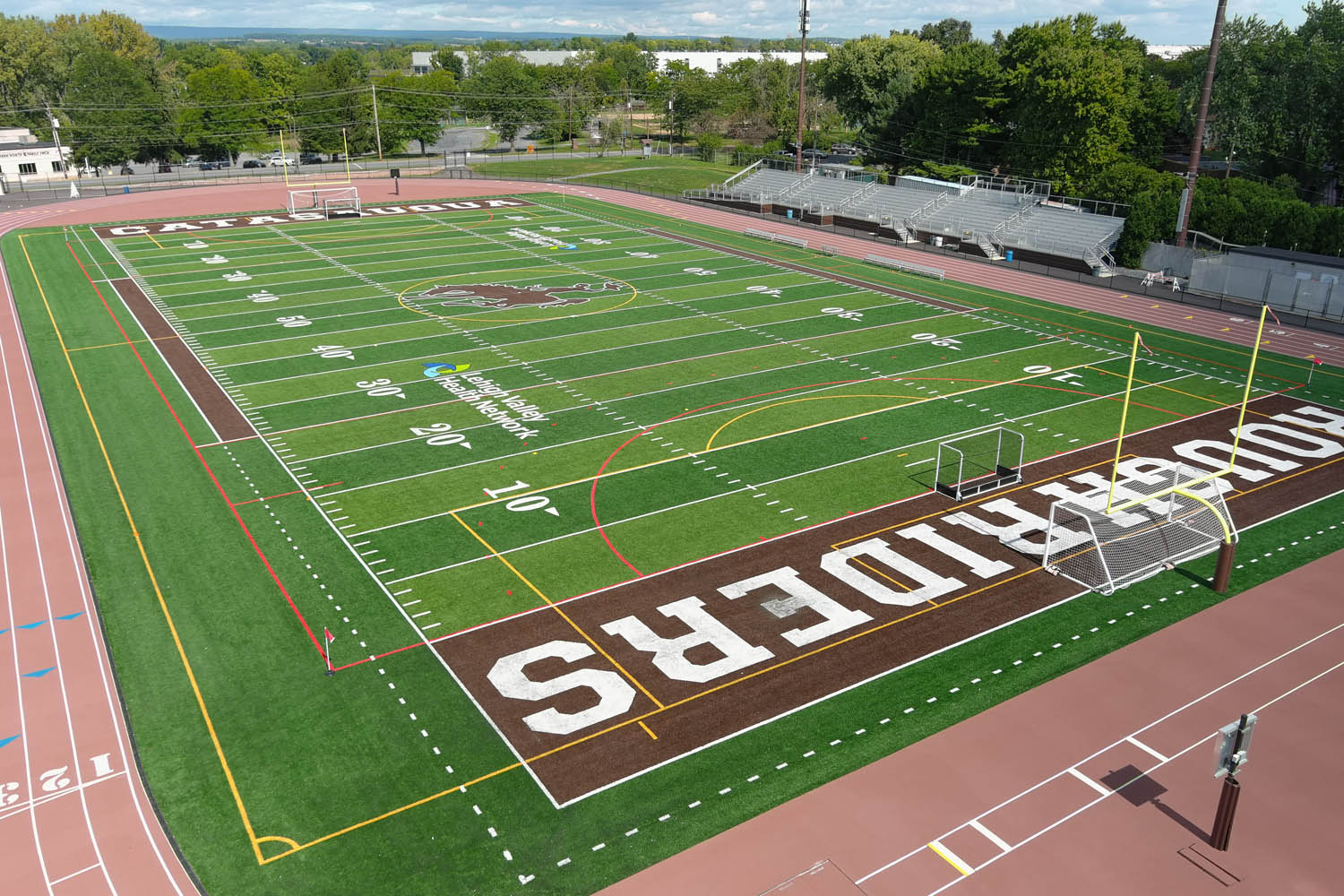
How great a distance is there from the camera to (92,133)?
95.1 m

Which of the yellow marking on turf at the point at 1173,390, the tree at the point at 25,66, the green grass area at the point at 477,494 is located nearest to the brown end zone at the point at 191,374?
the green grass area at the point at 477,494

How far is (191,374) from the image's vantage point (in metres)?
32.8

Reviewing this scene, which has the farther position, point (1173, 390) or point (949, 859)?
point (1173, 390)

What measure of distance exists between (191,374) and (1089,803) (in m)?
30.3

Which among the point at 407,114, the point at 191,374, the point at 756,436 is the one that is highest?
the point at 407,114

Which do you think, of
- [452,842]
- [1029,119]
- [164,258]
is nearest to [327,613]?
[452,842]

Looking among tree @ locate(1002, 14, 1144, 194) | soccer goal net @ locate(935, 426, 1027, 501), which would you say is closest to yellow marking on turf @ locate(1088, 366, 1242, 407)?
soccer goal net @ locate(935, 426, 1027, 501)

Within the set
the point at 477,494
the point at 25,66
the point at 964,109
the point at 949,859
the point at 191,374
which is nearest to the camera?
the point at 949,859

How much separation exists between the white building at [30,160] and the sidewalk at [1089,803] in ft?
335

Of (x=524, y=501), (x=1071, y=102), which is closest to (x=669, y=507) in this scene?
(x=524, y=501)

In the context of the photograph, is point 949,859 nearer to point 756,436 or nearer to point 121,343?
point 756,436

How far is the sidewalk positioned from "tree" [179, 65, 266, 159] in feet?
358

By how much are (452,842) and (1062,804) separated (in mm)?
8610

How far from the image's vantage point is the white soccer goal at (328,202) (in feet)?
219
